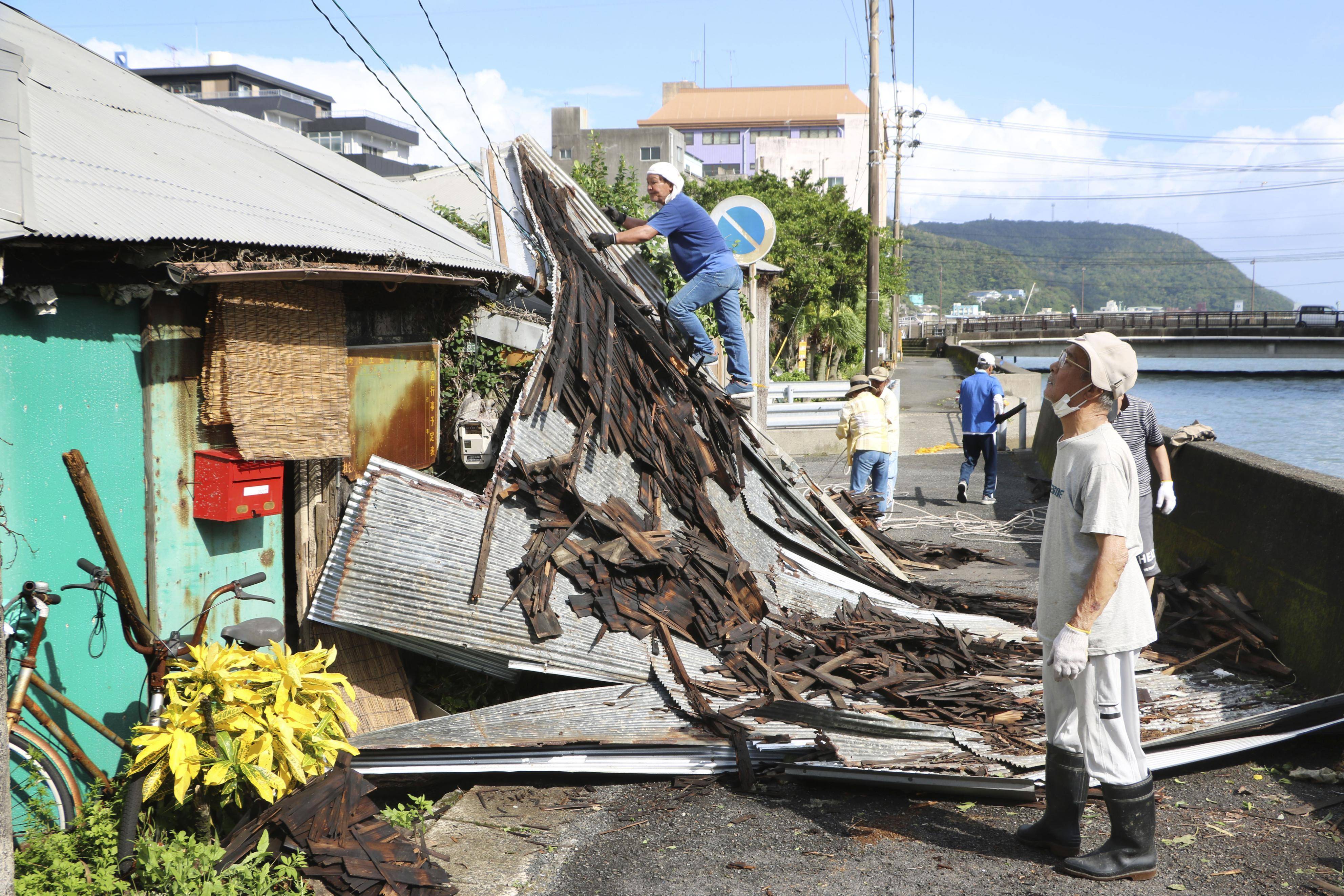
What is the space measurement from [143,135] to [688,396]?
158 inches

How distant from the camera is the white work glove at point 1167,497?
23.6ft

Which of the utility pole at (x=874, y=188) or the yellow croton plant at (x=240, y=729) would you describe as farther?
the utility pole at (x=874, y=188)

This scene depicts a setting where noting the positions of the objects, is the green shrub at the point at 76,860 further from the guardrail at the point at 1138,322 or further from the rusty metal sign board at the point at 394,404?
the guardrail at the point at 1138,322

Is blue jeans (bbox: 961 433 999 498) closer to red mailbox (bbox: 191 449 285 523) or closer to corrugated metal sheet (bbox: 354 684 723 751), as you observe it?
corrugated metal sheet (bbox: 354 684 723 751)

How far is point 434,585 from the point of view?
5219 mm

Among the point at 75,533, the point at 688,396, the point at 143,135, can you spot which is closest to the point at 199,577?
the point at 75,533

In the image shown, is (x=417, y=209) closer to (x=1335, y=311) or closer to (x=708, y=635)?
(x=708, y=635)

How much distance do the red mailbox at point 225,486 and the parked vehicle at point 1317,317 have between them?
72253 millimetres

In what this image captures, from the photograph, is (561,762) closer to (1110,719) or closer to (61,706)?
(61,706)

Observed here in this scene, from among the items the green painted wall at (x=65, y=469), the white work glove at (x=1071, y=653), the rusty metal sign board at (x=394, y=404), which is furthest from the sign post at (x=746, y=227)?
the white work glove at (x=1071, y=653)

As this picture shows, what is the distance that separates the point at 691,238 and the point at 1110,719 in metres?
5.62

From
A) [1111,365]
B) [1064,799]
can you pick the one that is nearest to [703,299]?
[1111,365]

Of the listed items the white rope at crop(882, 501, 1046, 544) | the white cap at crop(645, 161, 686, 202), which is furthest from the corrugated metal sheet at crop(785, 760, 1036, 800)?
the white rope at crop(882, 501, 1046, 544)

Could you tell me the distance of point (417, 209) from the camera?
8156 millimetres
